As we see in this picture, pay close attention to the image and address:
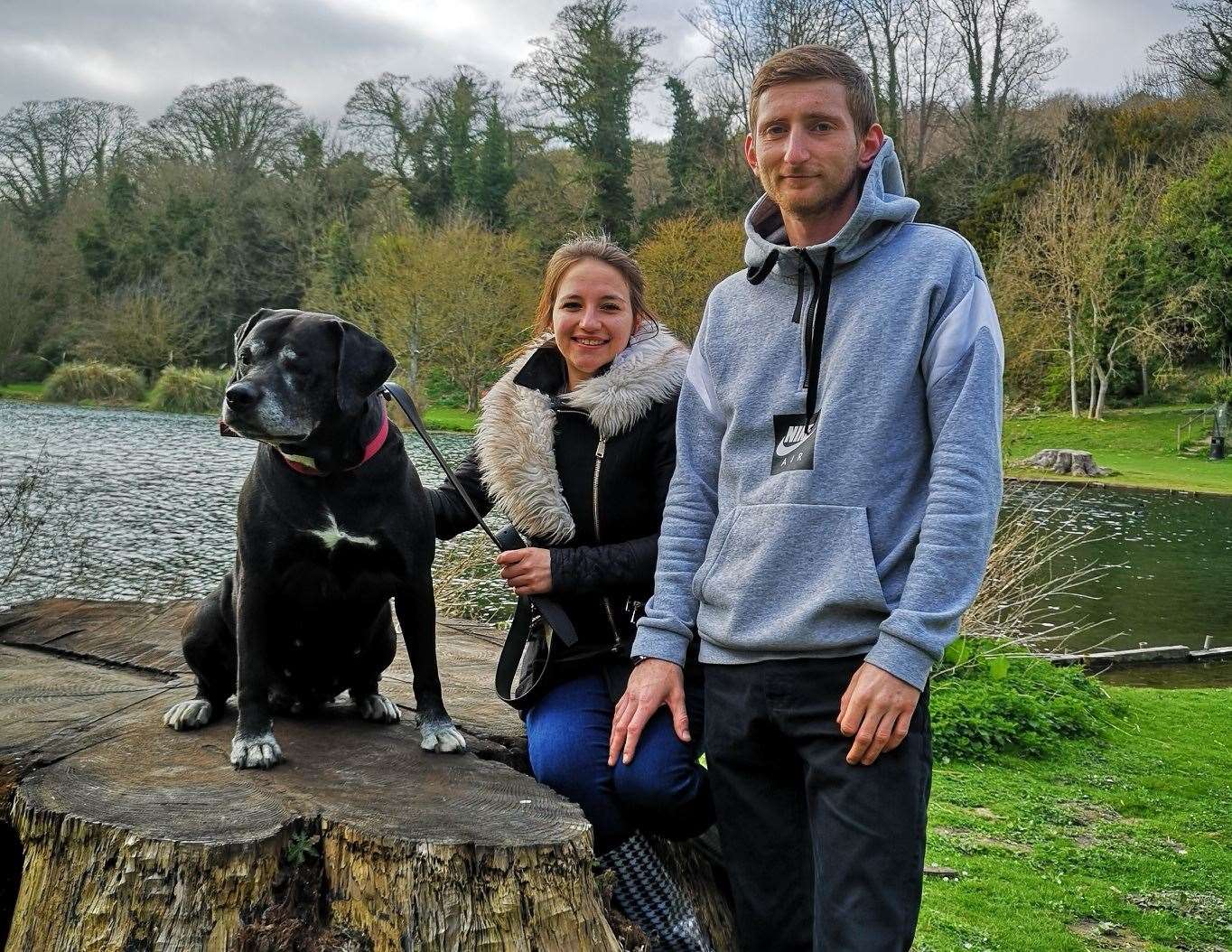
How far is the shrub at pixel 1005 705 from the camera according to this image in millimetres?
6637

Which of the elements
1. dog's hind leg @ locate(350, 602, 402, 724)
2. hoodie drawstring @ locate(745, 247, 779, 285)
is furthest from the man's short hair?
dog's hind leg @ locate(350, 602, 402, 724)

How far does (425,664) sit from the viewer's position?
111 inches

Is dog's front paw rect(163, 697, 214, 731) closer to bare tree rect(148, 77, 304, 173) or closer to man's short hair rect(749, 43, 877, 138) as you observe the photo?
man's short hair rect(749, 43, 877, 138)

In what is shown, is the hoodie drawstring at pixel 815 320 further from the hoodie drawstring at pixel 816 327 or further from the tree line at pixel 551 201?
the tree line at pixel 551 201

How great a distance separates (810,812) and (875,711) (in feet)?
1.13

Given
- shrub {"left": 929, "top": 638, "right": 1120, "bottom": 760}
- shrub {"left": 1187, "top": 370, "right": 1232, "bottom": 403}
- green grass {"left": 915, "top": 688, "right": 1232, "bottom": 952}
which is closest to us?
green grass {"left": 915, "top": 688, "right": 1232, "bottom": 952}

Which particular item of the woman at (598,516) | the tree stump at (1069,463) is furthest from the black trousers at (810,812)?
the tree stump at (1069,463)

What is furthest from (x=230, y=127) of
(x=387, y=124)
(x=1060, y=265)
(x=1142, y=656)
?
(x=1142, y=656)

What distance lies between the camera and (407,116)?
43219 mm

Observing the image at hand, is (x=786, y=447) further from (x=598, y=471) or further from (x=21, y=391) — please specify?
(x=21, y=391)

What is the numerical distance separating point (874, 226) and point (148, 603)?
3846 millimetres

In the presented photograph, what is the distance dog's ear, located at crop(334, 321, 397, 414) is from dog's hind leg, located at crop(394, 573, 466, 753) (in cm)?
53

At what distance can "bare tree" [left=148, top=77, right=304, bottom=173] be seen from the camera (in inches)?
1548

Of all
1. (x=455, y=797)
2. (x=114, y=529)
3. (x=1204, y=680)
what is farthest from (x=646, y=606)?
(x=114, y=529)
